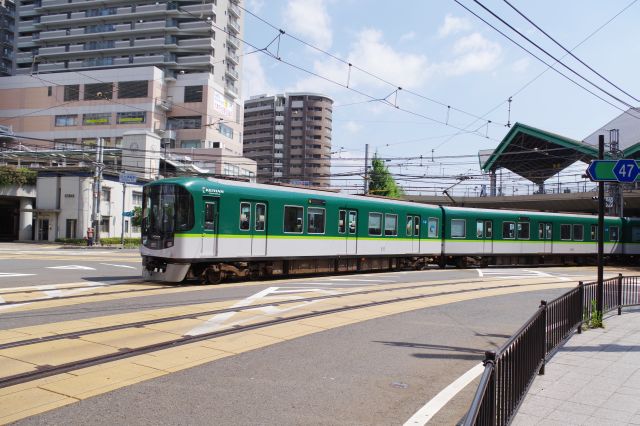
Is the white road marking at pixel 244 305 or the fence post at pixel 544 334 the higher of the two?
the fence post at pixel 544 334

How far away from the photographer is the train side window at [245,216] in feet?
58.2

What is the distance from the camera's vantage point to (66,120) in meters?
80.1

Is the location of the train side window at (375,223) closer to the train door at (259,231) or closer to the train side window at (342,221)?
the train side window at (342,221)

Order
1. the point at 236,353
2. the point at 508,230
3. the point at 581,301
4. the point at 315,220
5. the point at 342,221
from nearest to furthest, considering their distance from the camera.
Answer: the point at 236,353 < the point at 581,301 < the point at 315,220 < the point at 342,221 < the point at 508,230

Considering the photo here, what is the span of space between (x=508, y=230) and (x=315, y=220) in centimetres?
1442

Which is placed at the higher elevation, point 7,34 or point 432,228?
point 7,34

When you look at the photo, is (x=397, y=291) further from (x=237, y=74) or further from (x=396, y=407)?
(x=237, y=74)

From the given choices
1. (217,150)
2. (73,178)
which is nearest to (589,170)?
(73,178)

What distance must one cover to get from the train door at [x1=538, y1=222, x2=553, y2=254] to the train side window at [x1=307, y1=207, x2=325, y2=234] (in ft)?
54.9

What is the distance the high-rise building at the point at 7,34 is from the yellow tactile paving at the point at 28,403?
109 metres

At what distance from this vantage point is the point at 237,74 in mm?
93375

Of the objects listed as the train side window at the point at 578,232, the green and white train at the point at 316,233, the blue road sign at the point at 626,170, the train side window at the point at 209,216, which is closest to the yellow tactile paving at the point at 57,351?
the green and white train at the point at 316,233

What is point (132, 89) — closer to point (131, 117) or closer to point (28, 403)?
point (131, 117)

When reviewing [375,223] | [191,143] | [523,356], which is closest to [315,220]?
[375,223]
